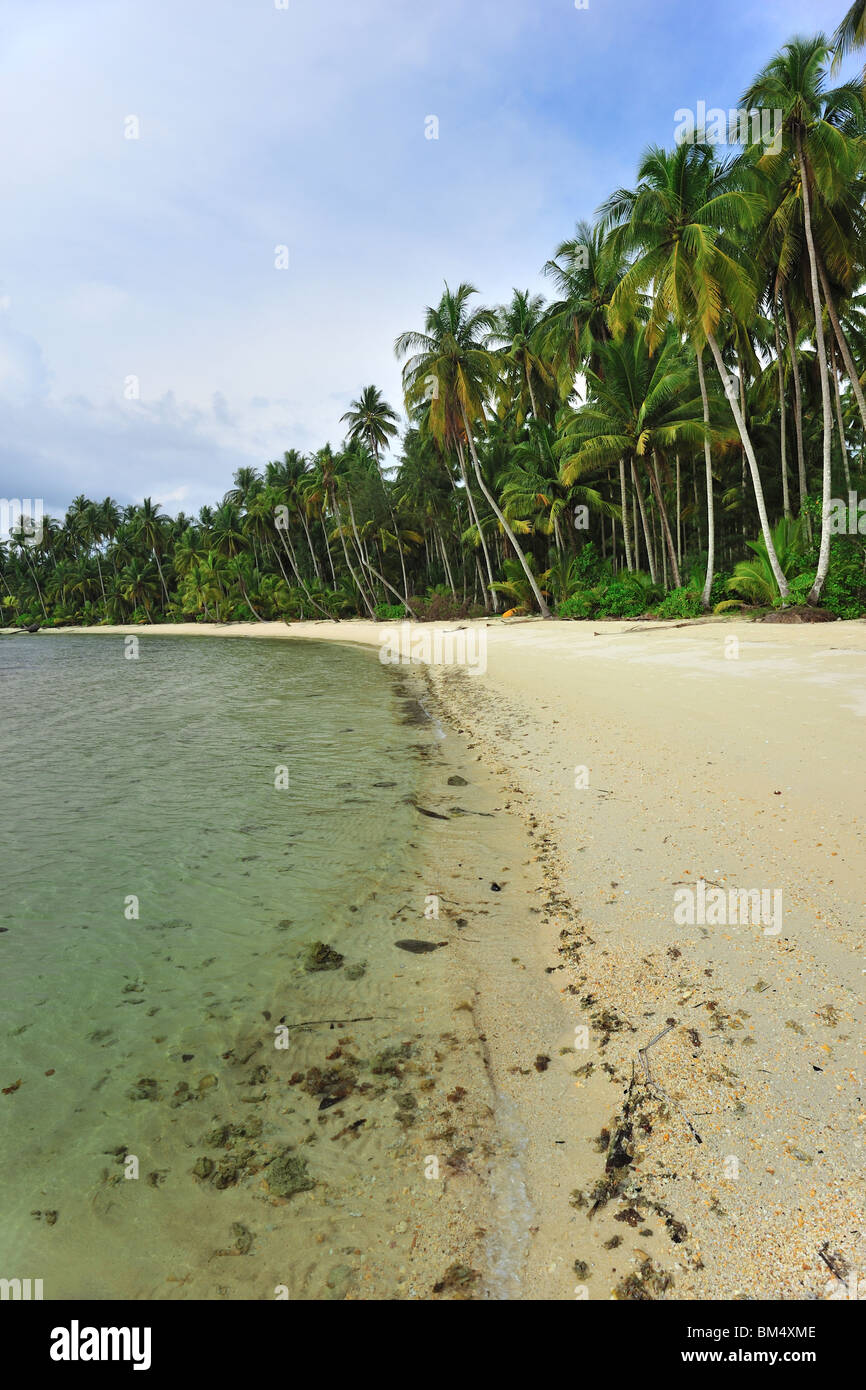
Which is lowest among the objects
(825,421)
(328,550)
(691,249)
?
(825,421)

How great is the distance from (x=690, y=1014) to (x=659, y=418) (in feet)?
84.7

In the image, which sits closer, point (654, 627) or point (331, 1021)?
point (331, 1021)

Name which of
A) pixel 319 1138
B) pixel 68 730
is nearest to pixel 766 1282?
pixel 319 1138

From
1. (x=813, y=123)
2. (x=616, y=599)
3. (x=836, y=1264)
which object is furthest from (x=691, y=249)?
(x=836, y=1264)

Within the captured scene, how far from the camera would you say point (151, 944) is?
418 cm

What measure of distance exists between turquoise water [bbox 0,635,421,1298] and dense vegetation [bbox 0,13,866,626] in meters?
15.3

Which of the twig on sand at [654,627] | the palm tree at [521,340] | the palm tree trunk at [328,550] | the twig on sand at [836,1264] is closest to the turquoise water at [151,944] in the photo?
the twig on sand at [836,1264]

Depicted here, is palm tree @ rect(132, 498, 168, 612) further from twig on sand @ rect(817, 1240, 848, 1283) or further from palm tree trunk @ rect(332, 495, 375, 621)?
twig on sand @ rect(817, 1240, 848, 1283)

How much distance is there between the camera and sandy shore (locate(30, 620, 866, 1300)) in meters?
1.87

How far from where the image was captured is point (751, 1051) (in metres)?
2.54

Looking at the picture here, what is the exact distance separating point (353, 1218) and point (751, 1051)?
1678mm

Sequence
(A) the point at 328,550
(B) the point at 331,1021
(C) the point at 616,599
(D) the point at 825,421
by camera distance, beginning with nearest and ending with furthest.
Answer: (B) the point at 331,1021 < (D) the point at 825,421 < (C) the point at 616,599 < (A) the point at 328,550

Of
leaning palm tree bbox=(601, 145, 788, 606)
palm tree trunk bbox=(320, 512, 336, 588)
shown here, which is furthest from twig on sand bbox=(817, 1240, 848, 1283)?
palm tree trunk bbox=(320, 512, 336, 588)

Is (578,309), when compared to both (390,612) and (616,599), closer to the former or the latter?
(616,599)
